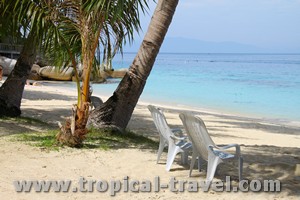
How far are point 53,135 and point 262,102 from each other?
2124 cm

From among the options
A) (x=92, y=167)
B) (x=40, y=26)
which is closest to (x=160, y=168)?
(x=92, y=167)

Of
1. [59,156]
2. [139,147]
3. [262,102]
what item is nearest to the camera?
[59,156]

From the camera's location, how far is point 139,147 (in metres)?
7.91

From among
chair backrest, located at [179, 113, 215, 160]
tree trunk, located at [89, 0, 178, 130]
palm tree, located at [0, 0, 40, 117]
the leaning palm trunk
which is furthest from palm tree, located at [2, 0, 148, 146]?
palm tree, located at [0, 0, 40, 117]

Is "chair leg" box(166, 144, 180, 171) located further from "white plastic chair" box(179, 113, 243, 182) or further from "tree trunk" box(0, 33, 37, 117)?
"tree trunk" box(0, 33, 37, 117)

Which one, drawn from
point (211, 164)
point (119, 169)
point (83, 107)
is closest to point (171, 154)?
point (119, 169)

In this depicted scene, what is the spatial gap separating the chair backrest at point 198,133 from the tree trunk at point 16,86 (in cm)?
579

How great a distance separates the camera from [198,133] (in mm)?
5426

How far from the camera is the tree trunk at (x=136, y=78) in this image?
8508 millimetres

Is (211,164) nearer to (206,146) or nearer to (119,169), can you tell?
(206,146)

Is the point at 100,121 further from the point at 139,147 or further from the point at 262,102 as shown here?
the point at 262,102

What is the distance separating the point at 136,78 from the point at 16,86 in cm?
327

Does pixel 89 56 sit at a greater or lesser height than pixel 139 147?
greater

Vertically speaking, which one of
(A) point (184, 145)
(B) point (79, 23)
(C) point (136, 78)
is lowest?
(A) point (184, 145)
